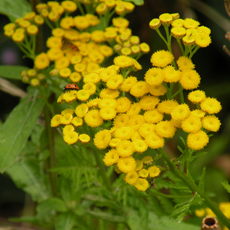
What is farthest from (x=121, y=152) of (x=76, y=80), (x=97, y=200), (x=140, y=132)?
(x=97, y=200)

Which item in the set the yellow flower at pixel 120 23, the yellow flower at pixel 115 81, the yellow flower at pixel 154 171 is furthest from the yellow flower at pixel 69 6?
the yellow flower at pixel 154 171

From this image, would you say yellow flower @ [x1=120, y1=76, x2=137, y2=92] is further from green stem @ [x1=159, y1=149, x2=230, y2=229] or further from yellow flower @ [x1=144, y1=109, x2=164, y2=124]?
green stem @ [x1=159, y1=149, x2=230, y2=229]

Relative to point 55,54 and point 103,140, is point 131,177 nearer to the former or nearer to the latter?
point 103,140

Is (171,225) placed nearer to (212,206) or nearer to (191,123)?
(212,206)

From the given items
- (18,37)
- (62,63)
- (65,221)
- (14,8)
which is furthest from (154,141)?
(14,8)

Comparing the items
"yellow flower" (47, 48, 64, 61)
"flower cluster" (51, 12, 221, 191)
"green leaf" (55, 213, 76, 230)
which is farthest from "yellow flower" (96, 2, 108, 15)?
"green leaf" (55, 213, 76, 230)

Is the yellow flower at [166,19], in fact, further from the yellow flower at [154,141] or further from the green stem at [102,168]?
the green stem at [102,168]
